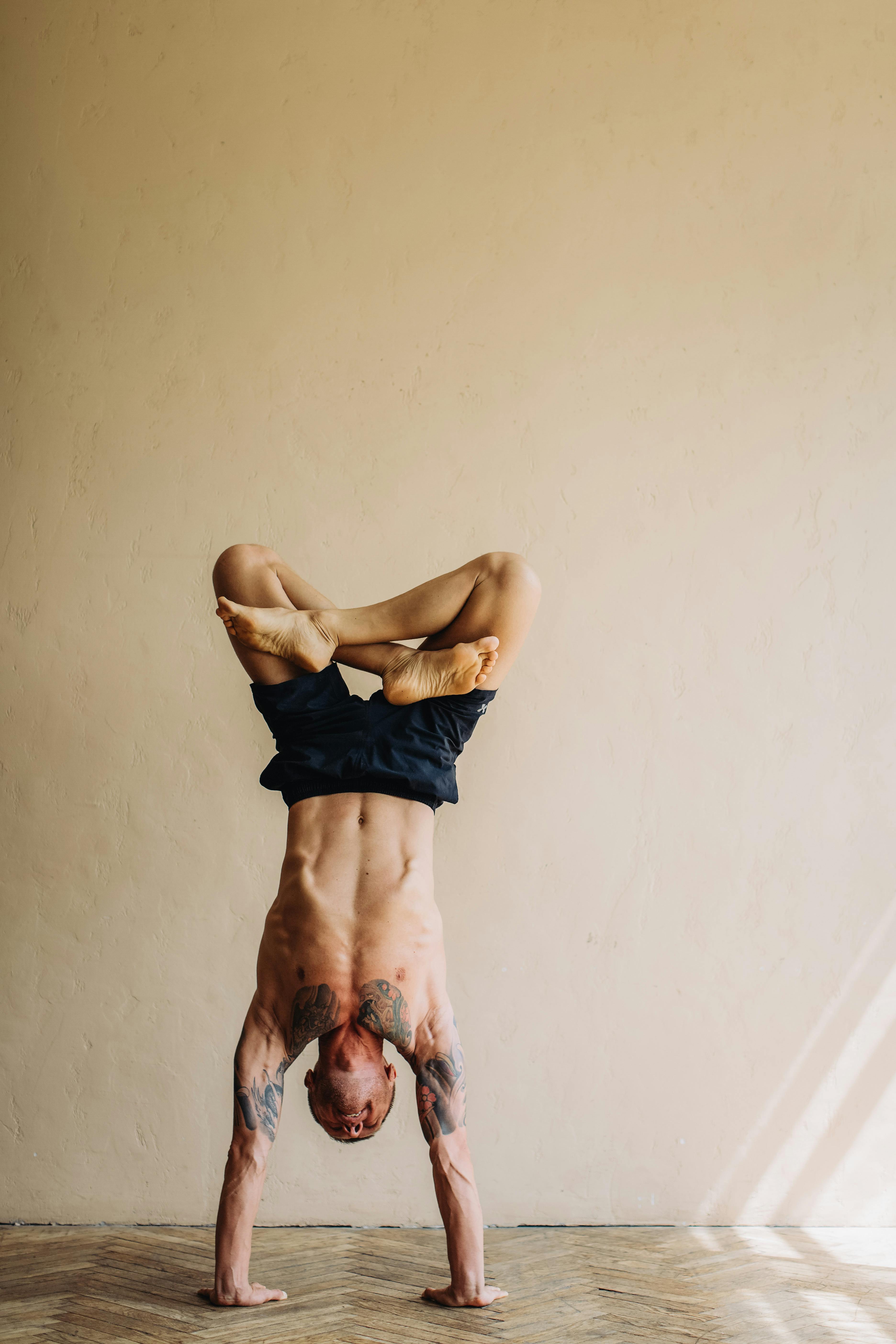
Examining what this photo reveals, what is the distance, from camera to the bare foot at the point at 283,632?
100 inches

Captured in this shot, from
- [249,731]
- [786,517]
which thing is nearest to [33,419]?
[249,731]

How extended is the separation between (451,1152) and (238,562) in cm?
163

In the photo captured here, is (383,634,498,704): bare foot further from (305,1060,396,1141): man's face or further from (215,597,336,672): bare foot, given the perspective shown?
(305,1060,396,1141): man's face

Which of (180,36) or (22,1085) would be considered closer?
(22,1085)

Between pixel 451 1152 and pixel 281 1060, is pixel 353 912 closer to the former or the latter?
pixel 281 1060

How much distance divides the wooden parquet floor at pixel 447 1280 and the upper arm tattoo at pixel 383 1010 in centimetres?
67

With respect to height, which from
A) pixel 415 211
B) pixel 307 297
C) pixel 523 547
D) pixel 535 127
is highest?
pixel 535 127

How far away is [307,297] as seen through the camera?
3.64 m

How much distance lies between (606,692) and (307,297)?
1.82 metres

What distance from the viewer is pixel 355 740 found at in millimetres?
2613

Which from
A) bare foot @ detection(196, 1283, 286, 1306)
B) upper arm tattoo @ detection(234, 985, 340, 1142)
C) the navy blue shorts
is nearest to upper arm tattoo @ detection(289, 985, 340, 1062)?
upper arm tattoo @ detection(234, 985, 340, 1142)

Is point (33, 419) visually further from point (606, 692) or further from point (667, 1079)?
point (667, 1079)

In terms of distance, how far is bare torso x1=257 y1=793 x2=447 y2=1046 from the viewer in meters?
2.47

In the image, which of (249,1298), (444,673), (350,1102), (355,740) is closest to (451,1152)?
(350,1102)
